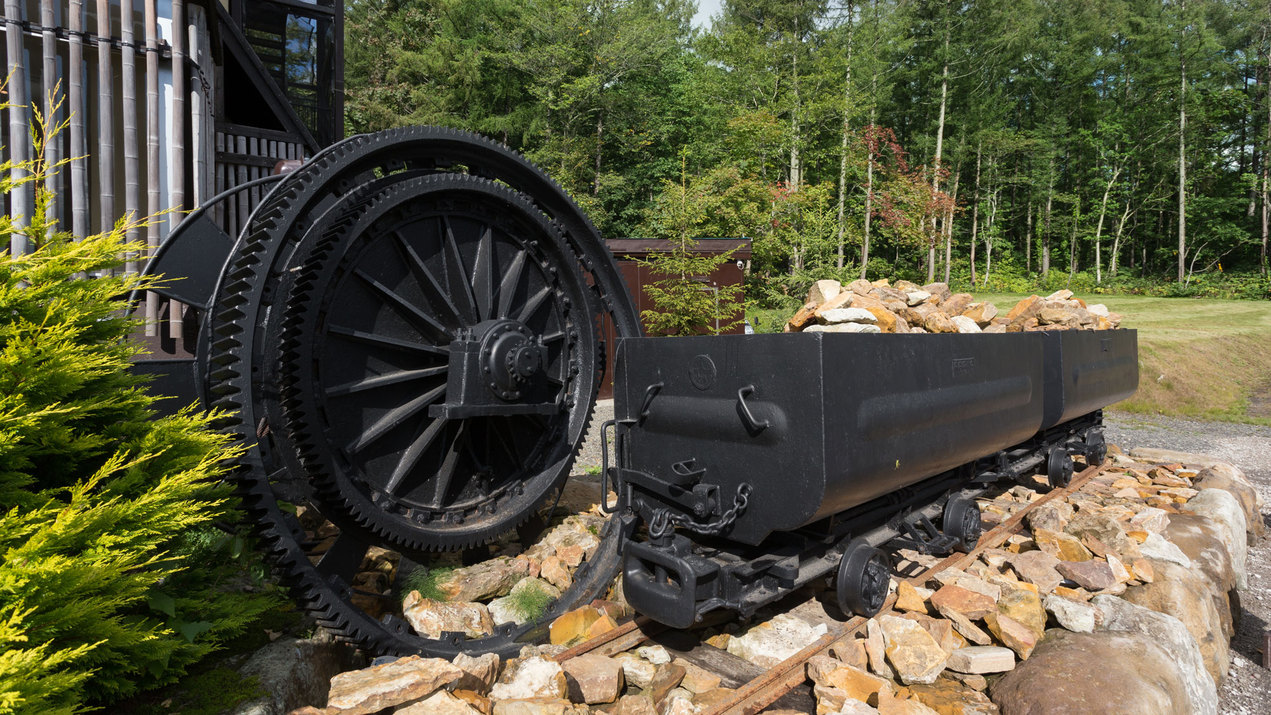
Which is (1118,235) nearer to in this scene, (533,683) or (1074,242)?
(1074,242)

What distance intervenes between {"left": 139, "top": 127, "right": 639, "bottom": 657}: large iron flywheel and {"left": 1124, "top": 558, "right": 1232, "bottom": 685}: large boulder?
350cm

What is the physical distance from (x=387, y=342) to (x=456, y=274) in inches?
24.1

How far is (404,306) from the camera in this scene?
3.90m

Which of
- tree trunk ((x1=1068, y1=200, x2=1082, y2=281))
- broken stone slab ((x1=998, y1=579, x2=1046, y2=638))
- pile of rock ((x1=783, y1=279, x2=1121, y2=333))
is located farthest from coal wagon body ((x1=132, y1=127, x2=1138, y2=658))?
tree trunk ((x1=1068, y1=200, x2=1082, y2=281))

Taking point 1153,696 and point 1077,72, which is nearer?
point 1153,696

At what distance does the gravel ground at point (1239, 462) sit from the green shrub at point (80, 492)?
5376 mm

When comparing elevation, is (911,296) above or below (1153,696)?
above

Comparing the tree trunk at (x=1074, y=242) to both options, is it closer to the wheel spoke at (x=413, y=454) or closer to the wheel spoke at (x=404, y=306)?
the wheel spoke at (x=404, y=306)

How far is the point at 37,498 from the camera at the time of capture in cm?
212

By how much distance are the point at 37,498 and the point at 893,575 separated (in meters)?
4.60

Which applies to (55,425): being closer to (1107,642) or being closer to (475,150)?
(475,150)

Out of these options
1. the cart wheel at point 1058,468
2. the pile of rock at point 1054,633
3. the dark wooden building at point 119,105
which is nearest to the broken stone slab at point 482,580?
the pile of rock at point 1054,633

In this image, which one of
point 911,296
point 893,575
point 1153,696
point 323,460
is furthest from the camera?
point 911,296

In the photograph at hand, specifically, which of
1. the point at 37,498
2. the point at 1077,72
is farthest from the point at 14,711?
the point at 1077,72
